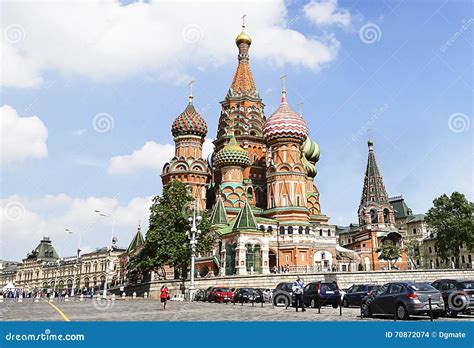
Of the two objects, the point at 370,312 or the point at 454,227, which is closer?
the point at 370,312

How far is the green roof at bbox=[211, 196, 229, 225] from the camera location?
58.4 m

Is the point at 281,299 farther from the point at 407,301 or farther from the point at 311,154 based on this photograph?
the point at 311,154

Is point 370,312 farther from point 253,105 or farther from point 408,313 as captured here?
point 253,105

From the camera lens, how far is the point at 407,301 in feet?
55.2

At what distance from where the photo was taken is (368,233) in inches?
3017

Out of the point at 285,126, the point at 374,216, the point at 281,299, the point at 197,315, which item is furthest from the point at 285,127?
the point at 197,315

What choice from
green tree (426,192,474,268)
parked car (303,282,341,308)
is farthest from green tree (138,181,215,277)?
green tree (426,192,474,268)

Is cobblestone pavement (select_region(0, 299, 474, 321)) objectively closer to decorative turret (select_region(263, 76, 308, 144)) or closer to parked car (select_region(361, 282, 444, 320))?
parked car (select_region(361, 282, 444, 320))

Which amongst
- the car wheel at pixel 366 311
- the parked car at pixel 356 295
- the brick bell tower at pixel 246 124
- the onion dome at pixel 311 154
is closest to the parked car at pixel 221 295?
the parked car at pixel 356 295

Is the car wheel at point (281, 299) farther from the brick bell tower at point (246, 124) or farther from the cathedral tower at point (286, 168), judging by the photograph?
the brick bell tower at point (246, 124)

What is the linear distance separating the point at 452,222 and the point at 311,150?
2619 cm
